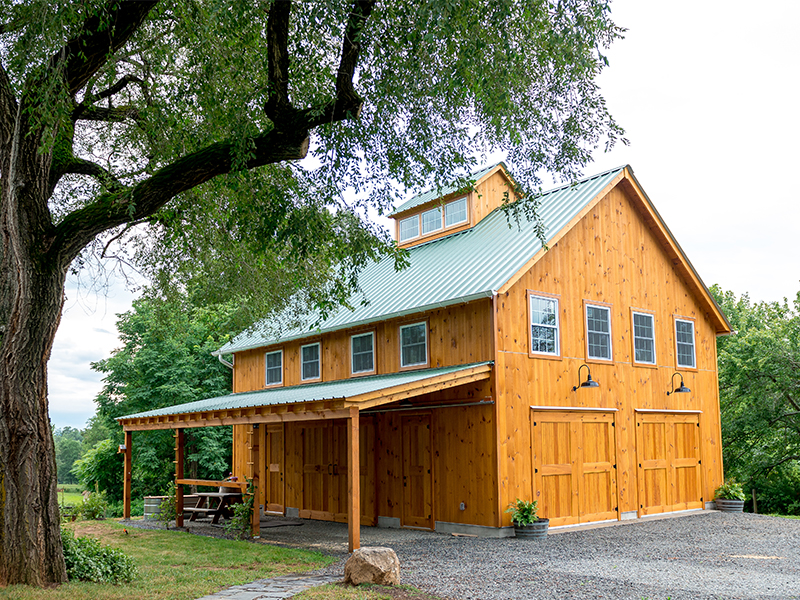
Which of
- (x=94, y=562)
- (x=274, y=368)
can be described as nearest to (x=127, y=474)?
(x=274, y=368)

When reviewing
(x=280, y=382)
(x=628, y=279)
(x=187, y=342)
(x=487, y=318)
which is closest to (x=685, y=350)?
(x=628, y=279)

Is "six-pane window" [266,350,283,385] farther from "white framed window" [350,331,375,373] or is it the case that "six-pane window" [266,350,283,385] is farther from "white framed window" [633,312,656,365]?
"white framed window" [633,312,656,365]

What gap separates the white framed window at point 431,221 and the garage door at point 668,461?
7127 millimetres

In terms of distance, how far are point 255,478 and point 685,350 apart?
1074 centimetres

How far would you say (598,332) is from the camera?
15.6 metres

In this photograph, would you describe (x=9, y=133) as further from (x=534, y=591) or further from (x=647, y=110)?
(x=647, y=110)

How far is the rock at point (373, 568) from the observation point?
28.6 ft

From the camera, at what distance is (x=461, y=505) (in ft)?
45.1

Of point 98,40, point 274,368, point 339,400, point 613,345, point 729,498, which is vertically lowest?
point 729,498

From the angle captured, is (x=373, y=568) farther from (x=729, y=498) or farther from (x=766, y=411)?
(x=766, y=411)

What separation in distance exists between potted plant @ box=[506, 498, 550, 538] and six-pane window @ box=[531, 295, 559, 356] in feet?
9.81

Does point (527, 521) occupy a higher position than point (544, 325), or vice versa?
point (544, 325)

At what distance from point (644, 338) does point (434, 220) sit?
6354 mm

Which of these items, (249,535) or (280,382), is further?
(280,382)
